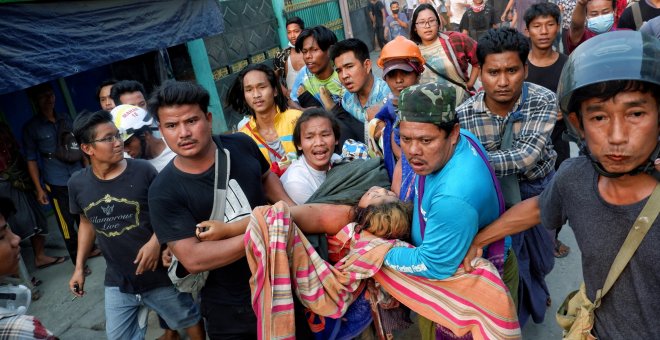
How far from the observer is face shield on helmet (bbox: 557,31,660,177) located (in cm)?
123

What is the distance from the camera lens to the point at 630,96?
1.26 m

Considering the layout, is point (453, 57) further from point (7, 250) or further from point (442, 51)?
point (7, 250)

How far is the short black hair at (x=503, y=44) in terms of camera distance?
250 centimetres

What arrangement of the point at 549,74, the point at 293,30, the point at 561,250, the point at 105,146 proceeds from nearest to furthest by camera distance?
the point at 105,146 < the point at 549,74 < the point at 561,250 < the point at 293,30

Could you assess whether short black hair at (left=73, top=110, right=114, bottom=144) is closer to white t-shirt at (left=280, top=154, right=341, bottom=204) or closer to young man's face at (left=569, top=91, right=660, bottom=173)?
white t-shirt at (left=280, top=154, right=341, bottom=204)

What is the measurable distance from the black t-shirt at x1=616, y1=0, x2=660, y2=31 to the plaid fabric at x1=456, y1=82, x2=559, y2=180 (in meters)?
2.26

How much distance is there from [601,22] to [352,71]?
8.38 feet

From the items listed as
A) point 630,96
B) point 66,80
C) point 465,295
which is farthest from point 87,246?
point 66,80

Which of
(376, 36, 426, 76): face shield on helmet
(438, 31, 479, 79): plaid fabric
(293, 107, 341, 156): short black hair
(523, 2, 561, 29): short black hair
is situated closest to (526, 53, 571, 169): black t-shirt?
(523, 2, 561, 29): short black hair

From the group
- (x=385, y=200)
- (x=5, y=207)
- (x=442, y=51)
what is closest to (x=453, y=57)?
(x=442, y=51)

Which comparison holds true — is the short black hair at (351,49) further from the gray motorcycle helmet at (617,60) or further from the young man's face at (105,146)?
the gray motorcycle helmet at (617,60)

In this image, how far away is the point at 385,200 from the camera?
2152 mm

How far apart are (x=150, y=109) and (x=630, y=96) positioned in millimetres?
1965

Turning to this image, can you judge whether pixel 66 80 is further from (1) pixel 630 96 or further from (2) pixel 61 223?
(1) pixel 630 96
